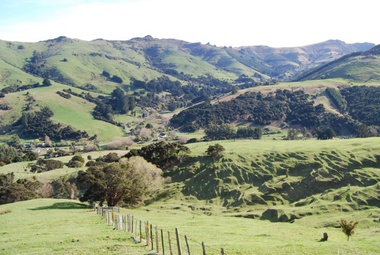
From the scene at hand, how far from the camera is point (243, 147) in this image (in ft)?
321

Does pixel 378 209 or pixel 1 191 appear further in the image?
pixel 1 191

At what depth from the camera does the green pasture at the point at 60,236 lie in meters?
25.3

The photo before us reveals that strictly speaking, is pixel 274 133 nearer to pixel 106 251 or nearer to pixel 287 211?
pixel 287 211

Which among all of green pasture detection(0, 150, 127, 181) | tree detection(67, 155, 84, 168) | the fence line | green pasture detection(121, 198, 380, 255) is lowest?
green pasture detection(0, 150, 127, 181)

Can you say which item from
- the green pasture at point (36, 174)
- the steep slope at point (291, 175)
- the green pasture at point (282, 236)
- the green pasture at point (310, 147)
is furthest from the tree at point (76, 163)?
the green pasture at point (282, 236)

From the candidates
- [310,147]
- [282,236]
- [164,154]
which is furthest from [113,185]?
[310,147]

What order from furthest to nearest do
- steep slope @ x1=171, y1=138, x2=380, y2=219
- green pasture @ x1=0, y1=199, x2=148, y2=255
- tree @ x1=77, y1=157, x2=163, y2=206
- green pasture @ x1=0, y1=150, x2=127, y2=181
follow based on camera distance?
green pasture @ x1=0, y1=150, x2=127, y2=181 → steep slope @ x1=171, y1=138, x2=380, y2=219 → tree @ x1=77, y1=157, x2=163, y2=206 → green pasture @ x1=0, y1=199, x2=148, y2=255

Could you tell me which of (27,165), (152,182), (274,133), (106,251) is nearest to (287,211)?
(152,182)

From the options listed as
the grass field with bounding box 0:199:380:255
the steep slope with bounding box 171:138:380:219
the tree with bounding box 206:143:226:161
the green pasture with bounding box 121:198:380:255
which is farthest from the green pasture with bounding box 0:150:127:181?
the grass field with bounding box 0:199:380:255

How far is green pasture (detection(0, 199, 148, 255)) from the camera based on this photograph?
2534 centimetres

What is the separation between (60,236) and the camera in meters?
31.4

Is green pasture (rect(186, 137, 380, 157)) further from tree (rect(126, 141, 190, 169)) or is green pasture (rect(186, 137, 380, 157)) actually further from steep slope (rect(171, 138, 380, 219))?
tree (rect(126, 141, 190, 169))

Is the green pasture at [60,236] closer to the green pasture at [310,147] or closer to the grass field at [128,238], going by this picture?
the grass field at [128,238]

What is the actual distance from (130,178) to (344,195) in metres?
39.5
